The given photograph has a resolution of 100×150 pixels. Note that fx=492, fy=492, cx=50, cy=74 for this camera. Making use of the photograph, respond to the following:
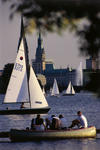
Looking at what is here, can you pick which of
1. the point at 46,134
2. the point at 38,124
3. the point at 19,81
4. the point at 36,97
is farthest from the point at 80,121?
the point at 19,81

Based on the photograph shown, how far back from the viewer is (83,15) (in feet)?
10.9

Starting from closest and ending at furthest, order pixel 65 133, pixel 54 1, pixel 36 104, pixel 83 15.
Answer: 1. pixel 54 1
2. pixel 83 15
3. pixel 65 133
4. pixel 36 104

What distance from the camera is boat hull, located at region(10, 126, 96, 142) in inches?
987

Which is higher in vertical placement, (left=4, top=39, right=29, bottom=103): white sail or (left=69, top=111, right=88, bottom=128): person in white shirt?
(left=4, top=39, right=29, bottom=103): white sail

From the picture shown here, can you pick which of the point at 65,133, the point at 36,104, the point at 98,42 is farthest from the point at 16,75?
the point at 98,42

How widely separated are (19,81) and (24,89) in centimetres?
94

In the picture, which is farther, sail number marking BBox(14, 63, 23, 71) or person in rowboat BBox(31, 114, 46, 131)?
sail number marking BBox(14, 63, 23, 71)

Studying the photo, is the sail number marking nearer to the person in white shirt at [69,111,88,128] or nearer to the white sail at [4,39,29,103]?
the white sail at [4,39,29,103]

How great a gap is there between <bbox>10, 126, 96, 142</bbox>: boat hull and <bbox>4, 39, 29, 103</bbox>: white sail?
16.6 metres

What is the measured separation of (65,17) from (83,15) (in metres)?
0.19

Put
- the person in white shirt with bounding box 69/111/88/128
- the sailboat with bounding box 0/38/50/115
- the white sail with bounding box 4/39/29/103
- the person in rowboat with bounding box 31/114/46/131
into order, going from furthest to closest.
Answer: the white sail with bounding box 4/39/29/103, the sailboat with bounding box 0/38/50/115, the person in white shirt with bounding box 69/111/88/128, the person in rowboat with bounding box 31/114/46/131

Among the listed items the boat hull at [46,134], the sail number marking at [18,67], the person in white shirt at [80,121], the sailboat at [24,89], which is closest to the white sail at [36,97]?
the sailboat at [24,89]

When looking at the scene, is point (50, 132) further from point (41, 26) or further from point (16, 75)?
point (41, 26)

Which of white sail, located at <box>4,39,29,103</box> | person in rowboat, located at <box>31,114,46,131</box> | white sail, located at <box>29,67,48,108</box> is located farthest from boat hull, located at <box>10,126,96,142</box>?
white sail, located at <box>4,39,29,103</box>
